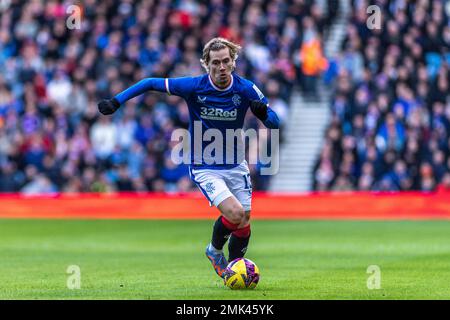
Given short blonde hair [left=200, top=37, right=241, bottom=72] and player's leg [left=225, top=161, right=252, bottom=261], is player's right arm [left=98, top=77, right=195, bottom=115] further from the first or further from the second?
player's leg [left=225, top=161, right=252, bottom=261]

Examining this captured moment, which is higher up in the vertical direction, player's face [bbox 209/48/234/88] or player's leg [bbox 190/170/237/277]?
player's face [bbox 209/48/234/88]

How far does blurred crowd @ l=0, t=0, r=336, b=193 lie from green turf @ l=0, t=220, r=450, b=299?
3.52 metres

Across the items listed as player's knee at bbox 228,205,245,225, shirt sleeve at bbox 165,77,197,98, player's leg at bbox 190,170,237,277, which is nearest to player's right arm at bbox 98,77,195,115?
shirt sleeve at bbox 165,77,197,98

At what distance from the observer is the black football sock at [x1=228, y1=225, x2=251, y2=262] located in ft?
42.4

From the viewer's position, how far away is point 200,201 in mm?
25578

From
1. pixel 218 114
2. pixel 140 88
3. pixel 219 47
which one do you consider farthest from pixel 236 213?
pixel 219 47

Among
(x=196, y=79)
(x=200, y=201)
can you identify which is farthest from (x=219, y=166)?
(x=200, y=201)

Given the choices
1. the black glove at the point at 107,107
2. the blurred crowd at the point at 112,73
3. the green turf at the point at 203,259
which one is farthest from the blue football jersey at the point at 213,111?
the blurred crowd at the point at 112,73

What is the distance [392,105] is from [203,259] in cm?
1221

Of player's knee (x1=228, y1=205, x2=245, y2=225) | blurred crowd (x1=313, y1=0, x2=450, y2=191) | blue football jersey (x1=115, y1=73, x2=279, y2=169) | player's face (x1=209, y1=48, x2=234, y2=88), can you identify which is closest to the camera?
player's knee (x1=228, y1=205, x2=245, y2=225)

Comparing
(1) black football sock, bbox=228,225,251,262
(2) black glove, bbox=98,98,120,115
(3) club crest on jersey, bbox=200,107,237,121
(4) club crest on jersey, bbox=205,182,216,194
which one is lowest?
(1) black football sock, bbox=228,225,251,262

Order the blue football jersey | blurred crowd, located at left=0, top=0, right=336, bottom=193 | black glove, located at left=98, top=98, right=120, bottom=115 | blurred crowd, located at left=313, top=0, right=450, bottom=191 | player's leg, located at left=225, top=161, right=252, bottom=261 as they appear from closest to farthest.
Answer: black glove, located at left=98, top=98, right=120, bottom=115 < the blue football jersey < player's leg, located at left=225, top=161, right=252, bottom=261 < blurred crowd, located at left=313, top=0, right=450, bottom=191 < blurred crowd, located at left=0, top=0, right=336, bottom=193

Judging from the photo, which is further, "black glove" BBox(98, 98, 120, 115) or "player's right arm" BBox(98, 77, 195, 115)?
"player's right arm" BBox(98, 77, 195, 115)

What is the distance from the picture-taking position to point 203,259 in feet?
54.2
